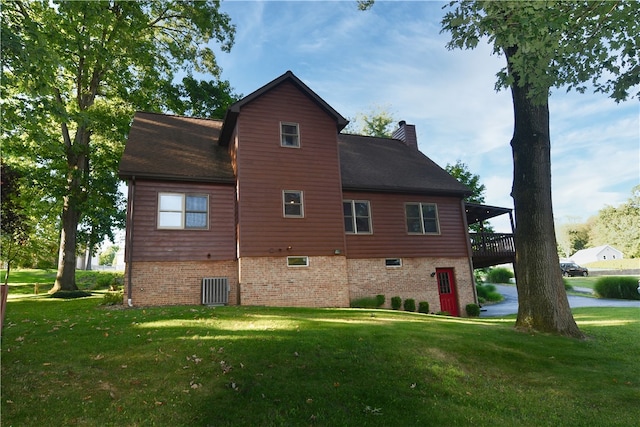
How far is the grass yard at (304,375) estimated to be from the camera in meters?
4.67

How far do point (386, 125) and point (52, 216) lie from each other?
33.2 meters

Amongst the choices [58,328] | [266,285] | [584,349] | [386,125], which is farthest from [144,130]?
[386,125]

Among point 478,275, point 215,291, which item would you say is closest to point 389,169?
point 215,291

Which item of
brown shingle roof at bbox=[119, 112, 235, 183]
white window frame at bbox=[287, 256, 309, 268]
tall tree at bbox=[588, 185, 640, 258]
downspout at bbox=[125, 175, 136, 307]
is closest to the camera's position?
downspout at bbox=[125, 175, 136, 307]

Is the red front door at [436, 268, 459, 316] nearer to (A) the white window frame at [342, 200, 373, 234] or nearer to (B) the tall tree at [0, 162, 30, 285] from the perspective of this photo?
(A) the white window frame at [342, 200, 373, 234]

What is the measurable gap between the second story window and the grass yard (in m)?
8.42

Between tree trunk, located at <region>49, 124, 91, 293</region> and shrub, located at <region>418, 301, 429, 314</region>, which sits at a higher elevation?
tree trunk, located at <region>49, 124, 91, 293</region>

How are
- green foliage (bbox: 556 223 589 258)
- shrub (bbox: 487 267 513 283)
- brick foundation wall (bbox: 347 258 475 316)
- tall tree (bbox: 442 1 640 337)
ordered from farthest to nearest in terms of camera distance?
green foliage (bbox: 556 223 589 258) → shrub (bbox: 487 267 513 283) → brick foundation wall (bbox: 347 258 475 316) → tall tree (bbox: 442 1 640 337)

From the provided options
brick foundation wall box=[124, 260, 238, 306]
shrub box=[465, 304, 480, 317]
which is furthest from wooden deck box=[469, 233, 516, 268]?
brick foundation wall box=[124, 260, 238, 306]

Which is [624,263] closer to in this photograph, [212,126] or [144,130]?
[212,126]

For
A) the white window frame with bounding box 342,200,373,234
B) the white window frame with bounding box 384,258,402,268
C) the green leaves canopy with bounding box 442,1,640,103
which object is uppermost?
the green leaves canopy with bounding box 442,1,640,103

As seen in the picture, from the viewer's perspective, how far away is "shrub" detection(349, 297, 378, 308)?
50.2ft

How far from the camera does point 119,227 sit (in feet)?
80.9

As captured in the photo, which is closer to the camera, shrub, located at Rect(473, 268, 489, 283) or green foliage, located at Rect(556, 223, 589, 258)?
shrub, located at Rect(473, 268, 489, 283)
